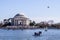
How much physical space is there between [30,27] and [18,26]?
3.91 metres

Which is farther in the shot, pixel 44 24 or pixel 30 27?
pixel 44 24

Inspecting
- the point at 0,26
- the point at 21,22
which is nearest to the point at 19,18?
the point at 21,22

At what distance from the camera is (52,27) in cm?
9094

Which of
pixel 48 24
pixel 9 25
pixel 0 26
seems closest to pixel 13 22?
pixel 9 25

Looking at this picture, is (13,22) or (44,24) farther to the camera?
(44,24)

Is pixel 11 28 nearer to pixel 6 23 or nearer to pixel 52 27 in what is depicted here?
pixel 6 23

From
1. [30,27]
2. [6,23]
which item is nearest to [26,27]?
[30,27]

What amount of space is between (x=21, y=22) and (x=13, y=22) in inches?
104

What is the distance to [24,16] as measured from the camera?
88.9 m

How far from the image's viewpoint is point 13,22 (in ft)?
283

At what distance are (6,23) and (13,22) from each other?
10.4ft

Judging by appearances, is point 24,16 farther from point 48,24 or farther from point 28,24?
point 48,24

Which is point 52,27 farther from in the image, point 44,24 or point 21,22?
point 21,22

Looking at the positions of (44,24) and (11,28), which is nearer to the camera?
(11,28)
